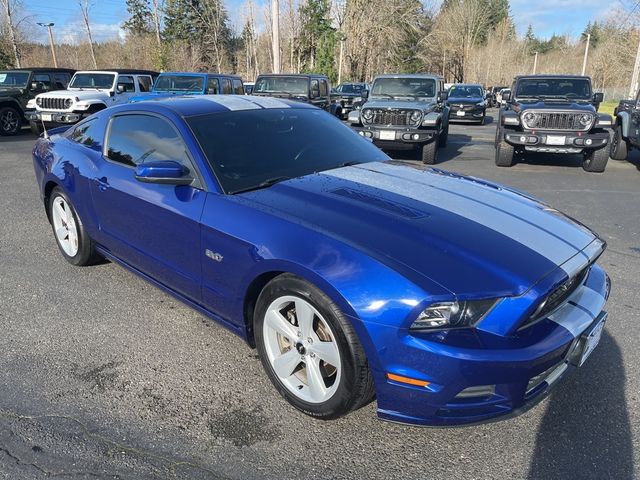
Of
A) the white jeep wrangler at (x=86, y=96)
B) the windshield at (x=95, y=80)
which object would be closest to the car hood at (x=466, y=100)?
the white jeep wrangler at (x=86, y=96)

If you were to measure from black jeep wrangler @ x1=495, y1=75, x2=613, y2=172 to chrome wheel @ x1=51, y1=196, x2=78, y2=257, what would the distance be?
8.38m

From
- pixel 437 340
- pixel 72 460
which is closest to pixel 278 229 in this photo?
pixel 437 340

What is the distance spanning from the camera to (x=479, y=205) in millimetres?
2803

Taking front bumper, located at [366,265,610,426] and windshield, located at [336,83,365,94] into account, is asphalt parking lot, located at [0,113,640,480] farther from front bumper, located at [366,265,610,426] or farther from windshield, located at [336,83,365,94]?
windshield, located at [336,83,365,94]

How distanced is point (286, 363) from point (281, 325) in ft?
0.70

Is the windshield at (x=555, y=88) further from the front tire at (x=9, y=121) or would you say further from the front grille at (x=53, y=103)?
the front tire at (x=9, y=121)

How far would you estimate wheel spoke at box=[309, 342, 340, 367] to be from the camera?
2274 mm

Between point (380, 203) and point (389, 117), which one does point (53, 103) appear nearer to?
point (389, 117)

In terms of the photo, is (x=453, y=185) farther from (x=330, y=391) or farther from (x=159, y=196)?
(x=159, y=196)

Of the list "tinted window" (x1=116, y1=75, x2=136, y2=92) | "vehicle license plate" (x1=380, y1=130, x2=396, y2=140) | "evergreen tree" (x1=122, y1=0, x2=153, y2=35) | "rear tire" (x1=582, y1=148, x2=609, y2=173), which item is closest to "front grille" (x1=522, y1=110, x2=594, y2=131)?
"rear tire" (x1=582, y1=148, x2=609, y2=173)

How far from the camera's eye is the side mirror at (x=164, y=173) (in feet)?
9.36

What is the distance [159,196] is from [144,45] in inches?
1622

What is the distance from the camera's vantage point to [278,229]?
2.45 m

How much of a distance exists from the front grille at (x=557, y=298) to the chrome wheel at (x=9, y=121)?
634 inches
